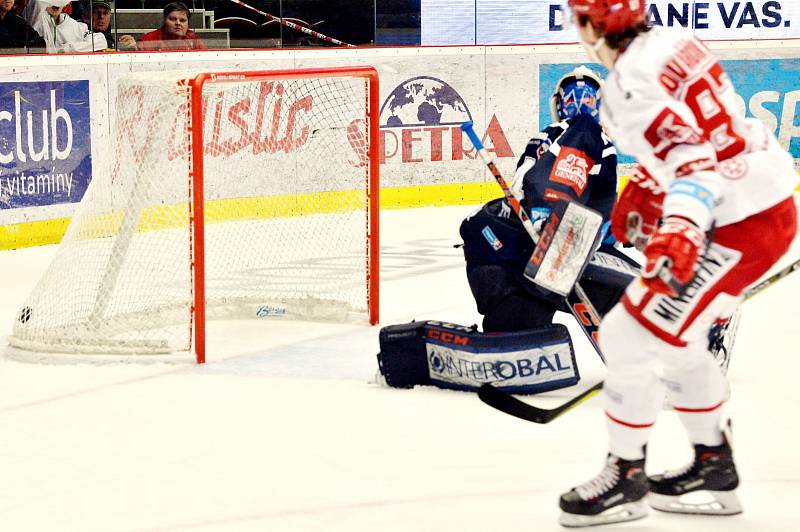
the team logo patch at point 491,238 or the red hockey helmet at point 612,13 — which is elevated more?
the red hockey helmet at point 612,13

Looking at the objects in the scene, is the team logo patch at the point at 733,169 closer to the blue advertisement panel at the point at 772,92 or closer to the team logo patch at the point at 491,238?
the team logo patch at the point at 491,238

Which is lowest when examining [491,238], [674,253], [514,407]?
[514,407]

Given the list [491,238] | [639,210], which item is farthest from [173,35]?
[639,210]

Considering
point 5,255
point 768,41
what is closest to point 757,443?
point 5,255

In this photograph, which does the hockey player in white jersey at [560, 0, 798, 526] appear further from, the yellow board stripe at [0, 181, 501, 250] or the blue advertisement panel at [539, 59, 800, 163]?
the blue advertisement panel at [539, 59, 800, 163]

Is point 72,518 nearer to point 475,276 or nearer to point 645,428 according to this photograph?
point 645,428

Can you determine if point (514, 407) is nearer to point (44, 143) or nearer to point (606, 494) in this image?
point (606, 494)

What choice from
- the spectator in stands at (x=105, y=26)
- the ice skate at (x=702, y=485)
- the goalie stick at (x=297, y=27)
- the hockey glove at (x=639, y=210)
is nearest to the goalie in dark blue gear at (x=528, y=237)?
the hockey glove at (x=639, y=210)

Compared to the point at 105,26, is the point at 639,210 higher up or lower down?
lower down

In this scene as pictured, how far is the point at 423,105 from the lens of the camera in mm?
8555

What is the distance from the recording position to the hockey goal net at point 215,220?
189 inches

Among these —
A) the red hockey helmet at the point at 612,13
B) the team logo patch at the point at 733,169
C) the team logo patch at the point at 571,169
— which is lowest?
the team logo patch at the point at 571,169

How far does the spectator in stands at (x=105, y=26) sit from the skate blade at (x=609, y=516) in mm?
5542

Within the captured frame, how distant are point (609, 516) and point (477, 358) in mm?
1192
